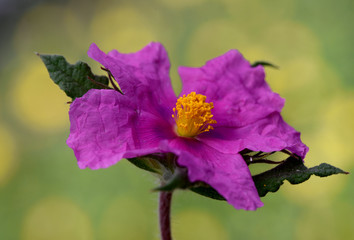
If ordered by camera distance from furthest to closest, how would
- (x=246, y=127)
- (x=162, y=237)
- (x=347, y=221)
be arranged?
(x=347, y=221)
(x=246, y=127)
(x=162, y=237)


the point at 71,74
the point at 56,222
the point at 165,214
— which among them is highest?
the point at 71,74

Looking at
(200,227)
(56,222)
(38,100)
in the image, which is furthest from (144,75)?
(38,100)

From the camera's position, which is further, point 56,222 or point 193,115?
point 56,222

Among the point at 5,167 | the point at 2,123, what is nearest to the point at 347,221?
the point at 5,167

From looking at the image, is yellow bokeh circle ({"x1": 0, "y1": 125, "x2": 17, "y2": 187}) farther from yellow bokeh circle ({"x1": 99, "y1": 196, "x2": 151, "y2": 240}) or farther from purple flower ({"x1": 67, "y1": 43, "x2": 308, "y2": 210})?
purple flower ({"x1": 67, "y1": 43, "x2": 308, "y2": 210})

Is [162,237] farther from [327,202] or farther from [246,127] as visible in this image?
[327,202]

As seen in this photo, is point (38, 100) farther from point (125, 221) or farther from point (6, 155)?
point (125, 221)
